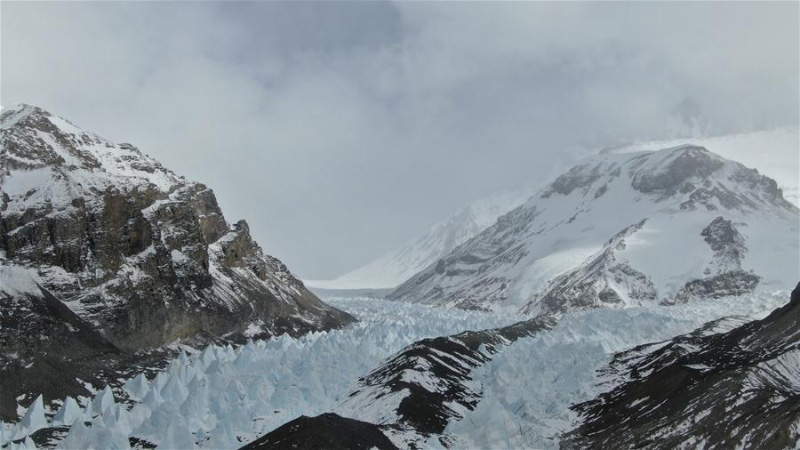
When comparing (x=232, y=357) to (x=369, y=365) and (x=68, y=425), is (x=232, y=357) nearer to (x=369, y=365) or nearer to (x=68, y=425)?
(x=369, y=365)

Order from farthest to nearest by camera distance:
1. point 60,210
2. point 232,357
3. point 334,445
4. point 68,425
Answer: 1. point 60,210
2. point 232,357
3. point 68,425
4. point 334,445

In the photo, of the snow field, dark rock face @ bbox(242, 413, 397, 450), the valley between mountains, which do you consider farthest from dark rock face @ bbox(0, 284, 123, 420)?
dark rock face @ bbox(242, 413, 397, 450)

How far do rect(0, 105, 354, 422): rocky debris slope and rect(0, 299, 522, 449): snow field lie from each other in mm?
17833

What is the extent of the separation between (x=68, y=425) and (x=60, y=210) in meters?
61.1

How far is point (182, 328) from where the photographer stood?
152 meters

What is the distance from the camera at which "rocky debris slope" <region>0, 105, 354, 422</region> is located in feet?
448

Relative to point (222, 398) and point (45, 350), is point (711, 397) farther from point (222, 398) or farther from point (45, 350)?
point (45, 350)

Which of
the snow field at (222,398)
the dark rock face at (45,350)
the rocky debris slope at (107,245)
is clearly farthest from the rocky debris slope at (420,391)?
the rocky debris slope at (107,245)

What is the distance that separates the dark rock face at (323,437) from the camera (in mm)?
76938

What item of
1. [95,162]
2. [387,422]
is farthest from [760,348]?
[95,162]

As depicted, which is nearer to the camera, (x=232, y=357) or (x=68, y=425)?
(x=68, y=425)

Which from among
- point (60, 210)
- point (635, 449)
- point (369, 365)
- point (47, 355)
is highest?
point (60, 210)

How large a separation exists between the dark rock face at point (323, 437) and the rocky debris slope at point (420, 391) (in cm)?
631

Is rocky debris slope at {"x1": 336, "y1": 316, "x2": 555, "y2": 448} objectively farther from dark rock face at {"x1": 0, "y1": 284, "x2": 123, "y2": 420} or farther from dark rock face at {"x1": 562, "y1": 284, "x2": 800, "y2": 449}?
dark rock face at {"x1": 0, "y1": 284, "x2": 123, "y2": 420}
